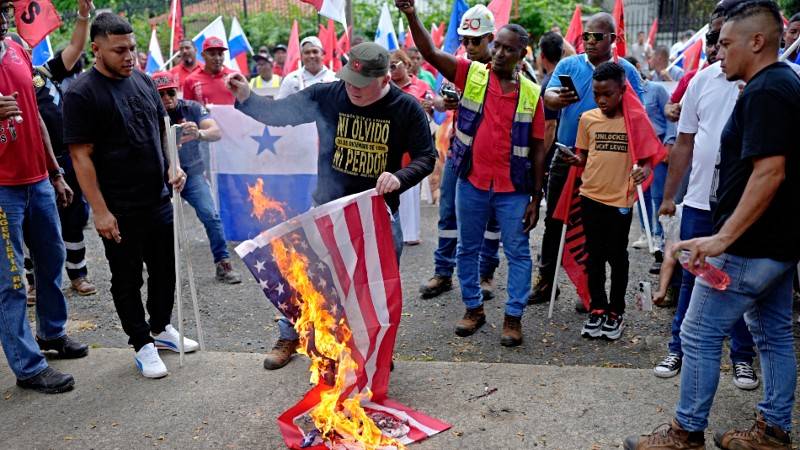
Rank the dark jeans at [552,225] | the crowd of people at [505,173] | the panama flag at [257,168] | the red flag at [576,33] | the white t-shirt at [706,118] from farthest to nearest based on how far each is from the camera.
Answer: the red flag at [576,33] → the panama flag at [257,168] → the dark jeans at [552,225] → the white t-shirt at [706,118] → the crowd of people at [505,173]

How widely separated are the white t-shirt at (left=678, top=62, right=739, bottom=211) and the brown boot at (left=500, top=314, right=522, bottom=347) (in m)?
1.50

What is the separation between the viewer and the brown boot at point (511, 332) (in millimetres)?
5008

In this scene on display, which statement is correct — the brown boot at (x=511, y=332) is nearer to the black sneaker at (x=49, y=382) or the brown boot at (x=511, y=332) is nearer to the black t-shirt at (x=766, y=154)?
the black t-shirt at (x=766, y=154)

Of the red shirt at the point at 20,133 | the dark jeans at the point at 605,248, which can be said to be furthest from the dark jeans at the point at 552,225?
the red shirt at the point at 20,133

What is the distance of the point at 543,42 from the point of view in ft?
22.4

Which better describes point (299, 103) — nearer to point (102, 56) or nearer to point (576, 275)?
point (102, 56)

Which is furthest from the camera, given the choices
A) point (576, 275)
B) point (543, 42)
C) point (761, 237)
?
point (543, 42)

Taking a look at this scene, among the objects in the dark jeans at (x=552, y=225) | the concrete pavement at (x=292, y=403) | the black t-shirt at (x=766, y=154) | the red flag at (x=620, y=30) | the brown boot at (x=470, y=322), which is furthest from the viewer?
the red flag at (x=620, y=30)

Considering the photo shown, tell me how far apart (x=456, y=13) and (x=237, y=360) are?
5.87 m

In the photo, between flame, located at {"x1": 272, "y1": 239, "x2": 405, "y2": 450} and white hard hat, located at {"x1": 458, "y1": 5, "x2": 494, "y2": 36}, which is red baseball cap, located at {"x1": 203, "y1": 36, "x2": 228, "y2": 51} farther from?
flame, located at {"x1": 272, "y1": 239, "x2": 405, "y2": 450}

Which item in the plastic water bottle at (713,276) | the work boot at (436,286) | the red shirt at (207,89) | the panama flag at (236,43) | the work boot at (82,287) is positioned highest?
the panama flag at (236,43)

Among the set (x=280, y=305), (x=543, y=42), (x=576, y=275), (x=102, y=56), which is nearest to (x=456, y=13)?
(x=543, y=42)

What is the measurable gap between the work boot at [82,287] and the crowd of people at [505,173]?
1375 millimetres

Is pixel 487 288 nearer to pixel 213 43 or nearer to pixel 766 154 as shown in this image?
pixel 766 154
